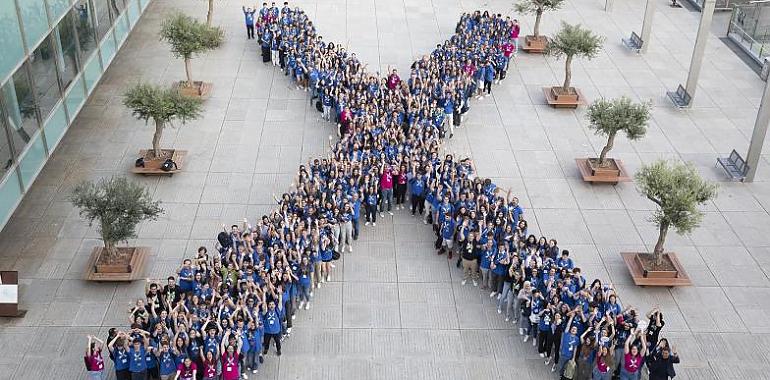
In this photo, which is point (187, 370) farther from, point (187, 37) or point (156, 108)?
point (187, 37)

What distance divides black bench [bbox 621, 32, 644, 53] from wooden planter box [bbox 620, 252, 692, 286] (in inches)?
577

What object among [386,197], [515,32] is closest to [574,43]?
[515,32]

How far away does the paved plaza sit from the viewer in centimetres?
1628

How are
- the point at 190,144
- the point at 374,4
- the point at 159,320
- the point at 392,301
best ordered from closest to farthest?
the point at 159,320, the point at 392,301, the point at 190,144, the point at 374,4

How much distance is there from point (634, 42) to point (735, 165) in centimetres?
981

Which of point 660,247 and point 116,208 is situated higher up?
point 116,208

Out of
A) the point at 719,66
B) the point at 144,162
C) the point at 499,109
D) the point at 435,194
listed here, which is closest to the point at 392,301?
the point at 435,194

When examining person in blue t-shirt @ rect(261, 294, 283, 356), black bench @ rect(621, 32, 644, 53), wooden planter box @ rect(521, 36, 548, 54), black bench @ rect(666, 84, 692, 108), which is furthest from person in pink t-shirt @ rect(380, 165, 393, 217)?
black bench @ rect(621, 32, 644, 53)

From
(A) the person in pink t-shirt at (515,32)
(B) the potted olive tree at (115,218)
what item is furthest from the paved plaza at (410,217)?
(A) the person in pink t-shirt at (515,32)

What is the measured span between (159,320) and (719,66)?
23.9 metres

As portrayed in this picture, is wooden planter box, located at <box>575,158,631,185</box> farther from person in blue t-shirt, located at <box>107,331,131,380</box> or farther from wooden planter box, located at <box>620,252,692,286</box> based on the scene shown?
person in blue t-shirt, located at <box>107,331,131,380</box>

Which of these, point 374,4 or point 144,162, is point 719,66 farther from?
point 144,162

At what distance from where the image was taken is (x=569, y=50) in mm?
25812

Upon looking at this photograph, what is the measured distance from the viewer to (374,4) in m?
35.7
